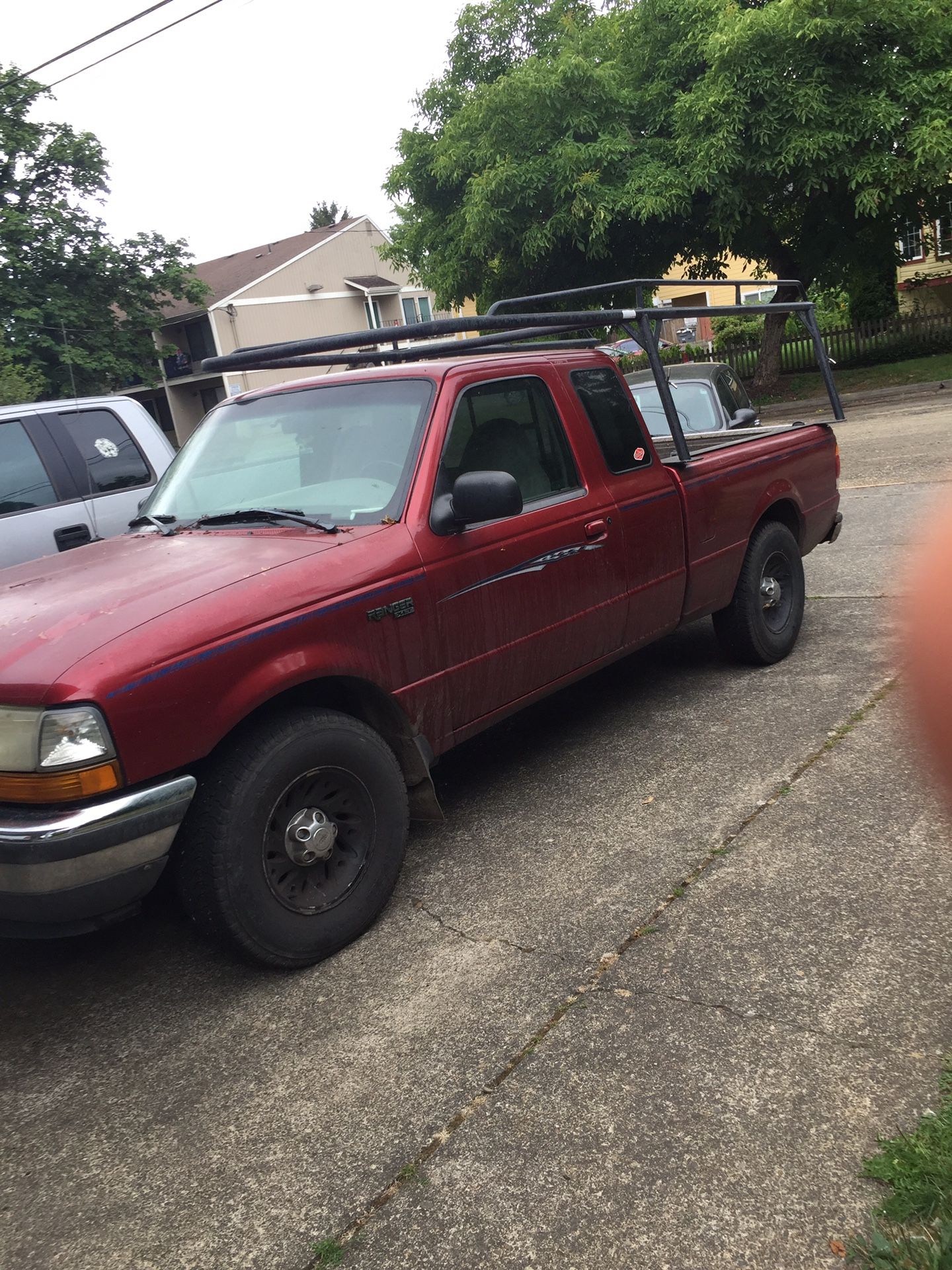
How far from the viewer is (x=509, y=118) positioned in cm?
2103

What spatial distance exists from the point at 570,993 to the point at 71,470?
474 centimetres

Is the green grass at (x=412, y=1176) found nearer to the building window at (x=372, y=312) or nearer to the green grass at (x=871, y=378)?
the green grass at (x=871, y=378)

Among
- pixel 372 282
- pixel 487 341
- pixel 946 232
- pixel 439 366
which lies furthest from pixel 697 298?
pixel 439 366

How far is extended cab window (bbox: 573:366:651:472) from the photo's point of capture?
482 centimetres

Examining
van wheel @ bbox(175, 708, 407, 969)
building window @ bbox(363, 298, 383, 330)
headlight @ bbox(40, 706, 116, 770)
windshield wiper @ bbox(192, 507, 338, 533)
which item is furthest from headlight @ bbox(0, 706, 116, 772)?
building window @ bbox(363, 298, 383, 330)

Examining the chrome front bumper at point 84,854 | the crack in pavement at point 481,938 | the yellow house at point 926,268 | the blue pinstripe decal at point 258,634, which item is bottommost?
the crack in pavement at point 481,938

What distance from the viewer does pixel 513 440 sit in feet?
14.5

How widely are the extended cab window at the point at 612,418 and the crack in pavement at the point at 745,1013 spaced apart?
98.6 inches

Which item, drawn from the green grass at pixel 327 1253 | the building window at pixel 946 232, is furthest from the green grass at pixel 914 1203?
the building window at pixel 946 232

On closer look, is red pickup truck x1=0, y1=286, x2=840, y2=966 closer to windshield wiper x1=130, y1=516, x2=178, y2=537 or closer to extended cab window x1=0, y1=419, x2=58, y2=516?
windshield wiper x1=130, y1=516, x2=178, y2=537

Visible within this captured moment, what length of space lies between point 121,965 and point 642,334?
11.6 feet

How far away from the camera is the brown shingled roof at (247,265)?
157 ft

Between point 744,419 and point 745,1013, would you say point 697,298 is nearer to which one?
point 744,419

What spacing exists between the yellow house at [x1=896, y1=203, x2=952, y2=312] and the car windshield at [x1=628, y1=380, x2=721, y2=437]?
53.6 ft
